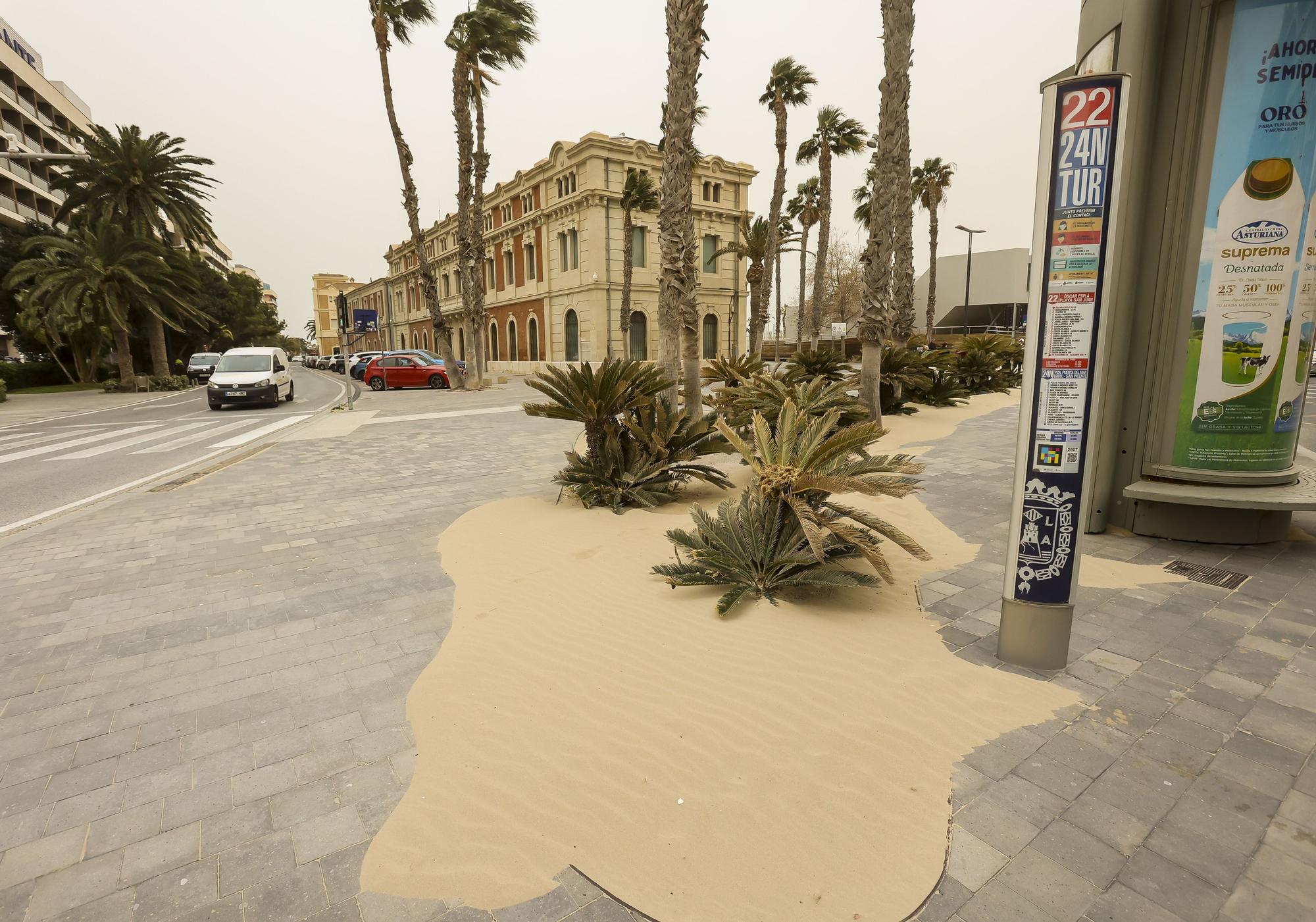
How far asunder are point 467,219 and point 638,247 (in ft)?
42.5

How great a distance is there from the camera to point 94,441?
13.0 m

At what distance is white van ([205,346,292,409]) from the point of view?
1895cm

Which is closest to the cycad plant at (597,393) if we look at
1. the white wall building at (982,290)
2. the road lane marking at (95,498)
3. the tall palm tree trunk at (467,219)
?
the road lane marking at (95,498)

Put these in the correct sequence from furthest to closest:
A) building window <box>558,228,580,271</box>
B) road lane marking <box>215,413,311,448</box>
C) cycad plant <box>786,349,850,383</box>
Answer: building window <box>558,228,580,271</box> → cycad plant <box>786,349,850,383</box> → road lane marking <box>215,413,311,448</box>

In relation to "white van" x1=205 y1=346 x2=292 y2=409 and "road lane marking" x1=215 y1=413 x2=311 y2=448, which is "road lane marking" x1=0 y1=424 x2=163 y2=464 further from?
"white van" x1=205 y1=346 x2=292 y2=409

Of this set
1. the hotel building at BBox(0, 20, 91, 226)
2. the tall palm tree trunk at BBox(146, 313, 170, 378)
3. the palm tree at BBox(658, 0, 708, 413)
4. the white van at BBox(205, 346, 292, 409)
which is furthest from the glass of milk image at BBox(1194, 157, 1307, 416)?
the hotel building at BBox(0, 20, 91, 226)

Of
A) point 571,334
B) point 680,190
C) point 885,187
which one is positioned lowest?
point 571,334

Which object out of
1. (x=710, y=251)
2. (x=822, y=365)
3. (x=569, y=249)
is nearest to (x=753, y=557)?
(x=822, y=365)

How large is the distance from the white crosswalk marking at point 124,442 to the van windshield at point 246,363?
14.1 ft

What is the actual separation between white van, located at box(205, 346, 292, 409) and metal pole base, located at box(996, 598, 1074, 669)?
829 inches

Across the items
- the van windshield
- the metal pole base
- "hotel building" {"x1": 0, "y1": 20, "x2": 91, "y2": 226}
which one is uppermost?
"hotel building" {"x1": 0, "y1": 20, "x2": 91, "y2": 226}

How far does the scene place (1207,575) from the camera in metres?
4.75

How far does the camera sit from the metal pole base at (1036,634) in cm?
337

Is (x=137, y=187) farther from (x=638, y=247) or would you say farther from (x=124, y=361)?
(x=638, y=247)
